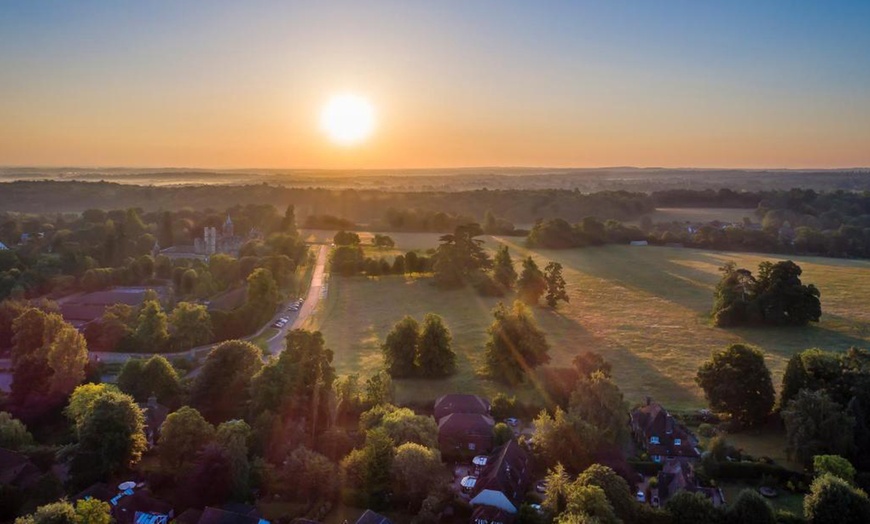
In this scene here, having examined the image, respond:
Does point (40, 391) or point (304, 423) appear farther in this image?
point (40, 391)

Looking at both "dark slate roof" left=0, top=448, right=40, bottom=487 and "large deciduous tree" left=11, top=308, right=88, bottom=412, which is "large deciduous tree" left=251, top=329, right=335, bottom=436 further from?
"large deciduous tree" left=11, top=308, right=88, bottom=412

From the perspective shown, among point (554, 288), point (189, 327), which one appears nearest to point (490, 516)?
point (189, 327)

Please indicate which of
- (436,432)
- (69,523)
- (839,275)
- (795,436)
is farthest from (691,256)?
(69,523)

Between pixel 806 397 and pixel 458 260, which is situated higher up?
pixel 458 260

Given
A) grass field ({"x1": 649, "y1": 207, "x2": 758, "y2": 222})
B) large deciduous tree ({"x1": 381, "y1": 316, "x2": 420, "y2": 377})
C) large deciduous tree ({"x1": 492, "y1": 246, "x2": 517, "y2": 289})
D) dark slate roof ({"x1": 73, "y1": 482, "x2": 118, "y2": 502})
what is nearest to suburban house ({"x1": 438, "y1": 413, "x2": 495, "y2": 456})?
large deciduous tree ({"x1": 381, "y1": 316, "x2": 420, "y2": 377})

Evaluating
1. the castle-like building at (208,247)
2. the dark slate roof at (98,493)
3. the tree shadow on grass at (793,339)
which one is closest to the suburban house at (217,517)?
the dark slate roof at (98,493)

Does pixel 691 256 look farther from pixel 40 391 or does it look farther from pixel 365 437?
pixel 40 391

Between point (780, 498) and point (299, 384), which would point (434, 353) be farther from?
point (780, 498)
